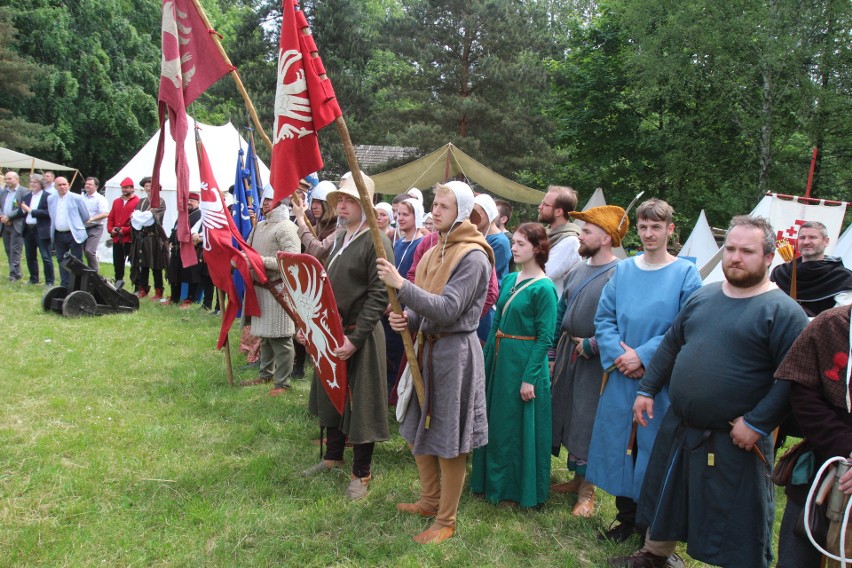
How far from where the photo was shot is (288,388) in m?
6.10

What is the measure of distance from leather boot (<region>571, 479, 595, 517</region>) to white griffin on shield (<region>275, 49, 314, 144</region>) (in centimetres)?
270

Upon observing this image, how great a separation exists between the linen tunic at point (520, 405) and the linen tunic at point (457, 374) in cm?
40

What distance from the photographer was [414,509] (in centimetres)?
377

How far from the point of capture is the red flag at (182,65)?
417 centimetres

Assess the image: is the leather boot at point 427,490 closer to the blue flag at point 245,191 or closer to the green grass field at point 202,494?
the green grass field at point 202,494

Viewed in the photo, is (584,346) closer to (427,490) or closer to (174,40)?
(427,490)

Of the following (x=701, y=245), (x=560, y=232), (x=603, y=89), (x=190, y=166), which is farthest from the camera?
(x=603, y=89)

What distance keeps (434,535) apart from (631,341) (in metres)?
1.49

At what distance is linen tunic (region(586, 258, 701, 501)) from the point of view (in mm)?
3383

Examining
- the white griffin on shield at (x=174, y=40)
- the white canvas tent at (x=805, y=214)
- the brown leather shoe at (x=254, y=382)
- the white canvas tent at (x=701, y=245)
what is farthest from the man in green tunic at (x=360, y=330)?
the white canvas tent at (x=701, y=245)

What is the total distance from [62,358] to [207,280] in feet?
11.6

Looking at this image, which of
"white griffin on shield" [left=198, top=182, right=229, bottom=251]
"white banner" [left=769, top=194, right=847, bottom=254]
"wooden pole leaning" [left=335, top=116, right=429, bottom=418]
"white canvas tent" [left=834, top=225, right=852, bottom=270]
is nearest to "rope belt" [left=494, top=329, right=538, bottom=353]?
"wooden pole leaning" [left=335, top=116, right=429, bottom=418]

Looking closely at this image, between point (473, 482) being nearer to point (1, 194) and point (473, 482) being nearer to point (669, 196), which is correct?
point (1, 194)

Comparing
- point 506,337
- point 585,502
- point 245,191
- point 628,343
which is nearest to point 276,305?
point 245,191
